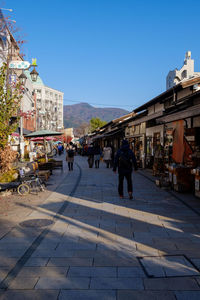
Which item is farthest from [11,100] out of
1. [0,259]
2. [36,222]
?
[0,259]

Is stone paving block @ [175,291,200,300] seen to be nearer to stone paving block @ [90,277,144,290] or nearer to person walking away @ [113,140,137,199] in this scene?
stone paving block @ [90,277,144,290]

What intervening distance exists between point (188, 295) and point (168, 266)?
0.82 meters

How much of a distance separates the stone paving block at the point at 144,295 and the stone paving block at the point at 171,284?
117 millimetres

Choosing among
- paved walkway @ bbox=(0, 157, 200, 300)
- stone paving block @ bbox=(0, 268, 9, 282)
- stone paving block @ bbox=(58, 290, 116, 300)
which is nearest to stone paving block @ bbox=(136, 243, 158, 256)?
paved walkway @ bbox=(0, 157, 200, 300)

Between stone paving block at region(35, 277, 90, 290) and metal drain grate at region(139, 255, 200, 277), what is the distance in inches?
33.8

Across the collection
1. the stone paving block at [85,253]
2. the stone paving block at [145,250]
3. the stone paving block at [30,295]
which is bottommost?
the stone paving block at [30,295]

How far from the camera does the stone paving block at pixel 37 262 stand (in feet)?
13.8

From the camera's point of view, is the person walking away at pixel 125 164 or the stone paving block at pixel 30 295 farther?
the person walking away at pixel 125 164

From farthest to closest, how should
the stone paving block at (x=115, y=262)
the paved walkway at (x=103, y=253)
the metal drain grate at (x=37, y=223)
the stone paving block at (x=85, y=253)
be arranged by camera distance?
1. the metal drain grate at (x=37, y=223)
2. the stone paving block at (x=85, y=253)
3. the stone paving block at (x=115, y=262)
4. the paved walkway at (x=103, y=253)

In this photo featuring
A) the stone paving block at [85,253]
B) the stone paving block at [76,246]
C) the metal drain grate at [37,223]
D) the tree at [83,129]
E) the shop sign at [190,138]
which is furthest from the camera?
the tree at [83,129]

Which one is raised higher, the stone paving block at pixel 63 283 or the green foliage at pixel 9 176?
the green foliage at pixel 9 176

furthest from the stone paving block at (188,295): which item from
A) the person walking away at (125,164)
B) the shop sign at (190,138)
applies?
the shop sign at (190,138)

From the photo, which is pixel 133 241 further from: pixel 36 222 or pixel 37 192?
pixel 37 192

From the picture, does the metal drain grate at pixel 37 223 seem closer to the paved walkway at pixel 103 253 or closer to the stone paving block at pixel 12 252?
the paved walkway at pixel 103 253
